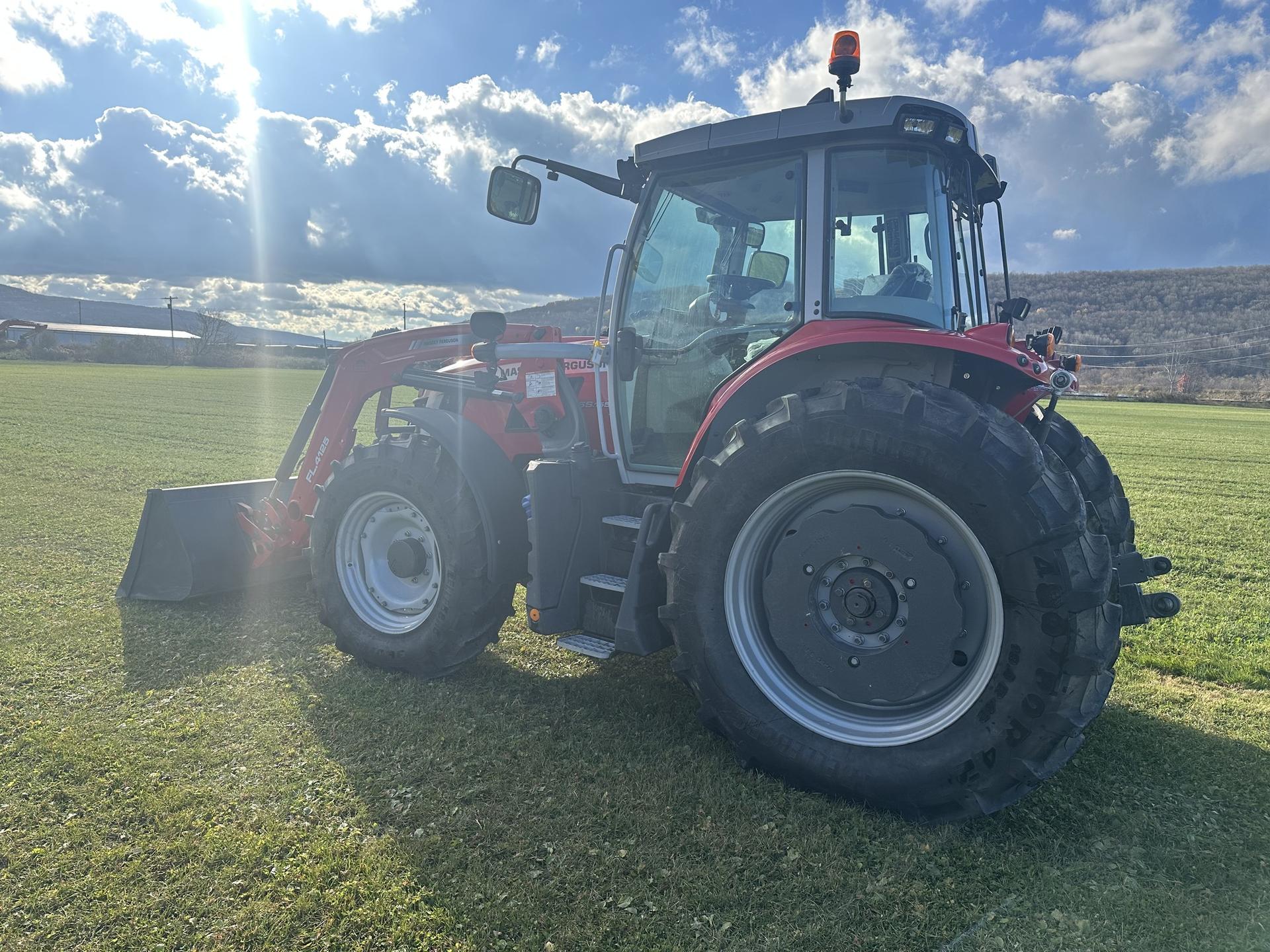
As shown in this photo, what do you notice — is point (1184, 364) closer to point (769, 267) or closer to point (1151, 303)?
point (1151, 303)

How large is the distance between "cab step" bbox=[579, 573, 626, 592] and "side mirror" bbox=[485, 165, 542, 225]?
1916mm

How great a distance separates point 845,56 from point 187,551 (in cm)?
485

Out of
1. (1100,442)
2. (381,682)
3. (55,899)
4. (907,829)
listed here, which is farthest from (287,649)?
(1100,442)

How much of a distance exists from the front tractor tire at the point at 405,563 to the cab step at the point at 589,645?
0.52 metres

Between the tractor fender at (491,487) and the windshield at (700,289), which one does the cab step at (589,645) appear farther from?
the windshield at (700,289)

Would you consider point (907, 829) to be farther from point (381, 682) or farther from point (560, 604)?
point (381, 682)

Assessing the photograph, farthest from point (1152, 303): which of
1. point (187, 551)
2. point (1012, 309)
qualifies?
point (187, 551)

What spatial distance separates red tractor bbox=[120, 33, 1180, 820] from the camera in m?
2.79

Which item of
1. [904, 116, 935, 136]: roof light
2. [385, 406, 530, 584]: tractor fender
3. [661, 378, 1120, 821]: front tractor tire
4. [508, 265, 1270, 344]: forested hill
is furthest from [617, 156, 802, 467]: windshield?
[508, 265, 1270, 344]: forested hill

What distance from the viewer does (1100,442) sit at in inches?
755

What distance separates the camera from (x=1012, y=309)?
4.74 meters

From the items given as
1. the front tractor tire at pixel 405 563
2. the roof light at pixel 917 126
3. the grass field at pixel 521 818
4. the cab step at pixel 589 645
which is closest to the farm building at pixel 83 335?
the front tractor tire at pixel 405 563

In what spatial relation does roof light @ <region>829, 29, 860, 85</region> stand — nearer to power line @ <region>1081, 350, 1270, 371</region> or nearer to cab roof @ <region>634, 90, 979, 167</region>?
cab roof @ <region>634, 90, 979, 167</region>

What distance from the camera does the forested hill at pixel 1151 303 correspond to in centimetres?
8288
